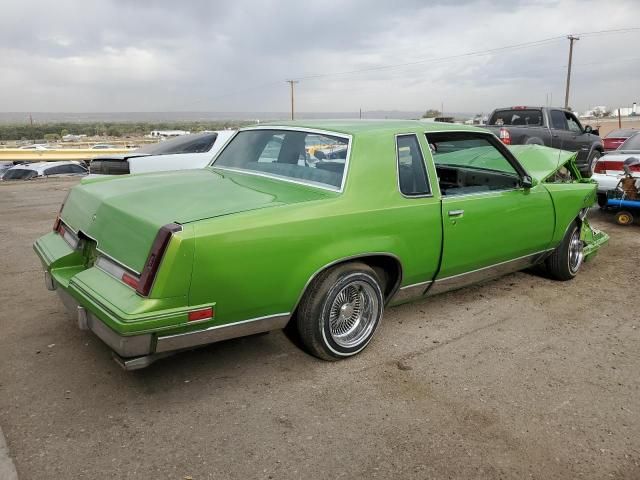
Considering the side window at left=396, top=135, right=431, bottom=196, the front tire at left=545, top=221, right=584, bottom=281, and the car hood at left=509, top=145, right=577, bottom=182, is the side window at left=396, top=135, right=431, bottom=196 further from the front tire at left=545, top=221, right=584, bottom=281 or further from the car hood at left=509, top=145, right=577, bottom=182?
the front tire at left=545, top=221, right=584, bottom=281

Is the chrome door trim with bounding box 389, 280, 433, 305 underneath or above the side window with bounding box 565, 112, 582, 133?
underneath

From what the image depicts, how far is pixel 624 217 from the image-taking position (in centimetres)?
780

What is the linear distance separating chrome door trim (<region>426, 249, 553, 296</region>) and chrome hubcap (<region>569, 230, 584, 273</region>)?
1.30 feet

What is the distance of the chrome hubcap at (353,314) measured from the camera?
341 centimetres

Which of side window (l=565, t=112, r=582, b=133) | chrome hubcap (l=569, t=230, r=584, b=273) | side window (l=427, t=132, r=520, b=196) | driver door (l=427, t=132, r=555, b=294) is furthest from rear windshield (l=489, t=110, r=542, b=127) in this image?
driver door (l=427, t=132, r=555, b=294)

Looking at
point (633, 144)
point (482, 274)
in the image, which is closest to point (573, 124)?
point (633, 144)

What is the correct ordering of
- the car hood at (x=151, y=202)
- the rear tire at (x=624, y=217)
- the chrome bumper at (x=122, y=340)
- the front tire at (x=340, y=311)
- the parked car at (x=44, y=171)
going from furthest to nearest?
the parked car at (x=44, y=171) < the rear tire at (x=624, y=217) < the front tire at (x=340, y=311) < the car hood at (x=151, y=202) < the chrome bumper at (x=122, y=340)

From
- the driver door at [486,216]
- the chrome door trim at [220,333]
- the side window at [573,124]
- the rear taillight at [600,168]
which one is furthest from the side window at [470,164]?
the side window at [573,124]

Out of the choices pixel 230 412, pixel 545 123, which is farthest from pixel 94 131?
pixel 230 412

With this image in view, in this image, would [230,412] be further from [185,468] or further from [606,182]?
[606,182]

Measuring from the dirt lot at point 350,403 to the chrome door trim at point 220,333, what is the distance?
→ 37 centimetres

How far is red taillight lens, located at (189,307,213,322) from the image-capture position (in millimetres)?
2691

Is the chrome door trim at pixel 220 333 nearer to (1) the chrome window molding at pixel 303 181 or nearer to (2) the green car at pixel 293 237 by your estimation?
(2) the green car at pixel 293 237

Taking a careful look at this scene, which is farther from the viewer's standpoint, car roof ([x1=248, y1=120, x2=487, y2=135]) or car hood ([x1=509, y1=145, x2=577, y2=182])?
car hood ([x1=509, y1=145, x2=577, y2=182])
